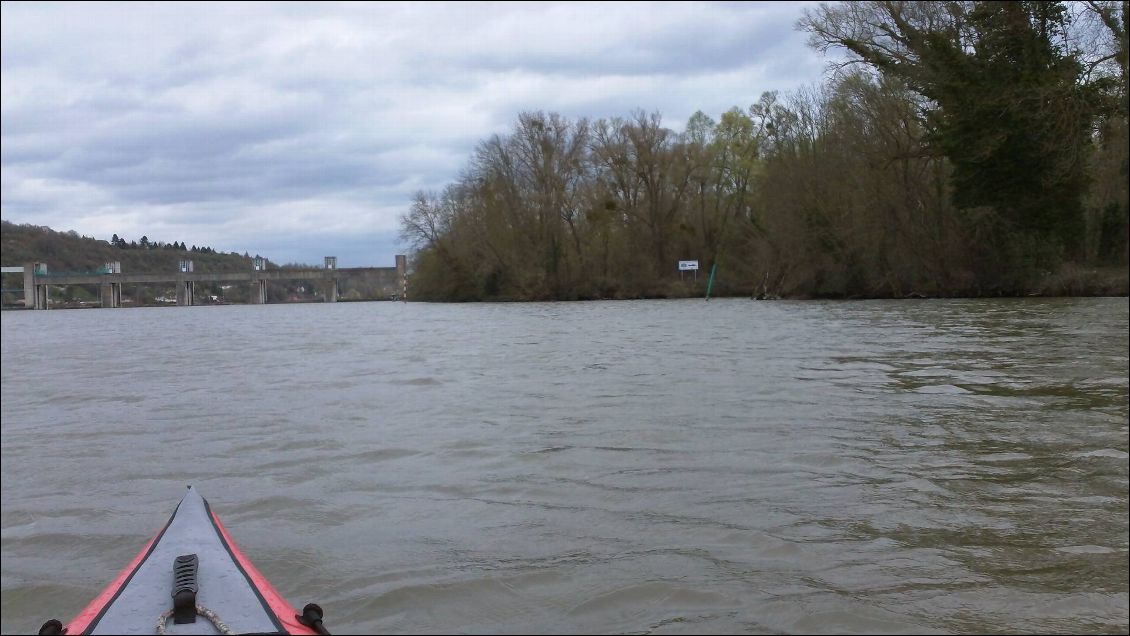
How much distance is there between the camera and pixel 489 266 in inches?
2114

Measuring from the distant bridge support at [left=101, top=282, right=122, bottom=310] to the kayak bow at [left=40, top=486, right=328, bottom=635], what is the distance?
2.39 m

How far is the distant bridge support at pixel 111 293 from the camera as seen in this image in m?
4.94

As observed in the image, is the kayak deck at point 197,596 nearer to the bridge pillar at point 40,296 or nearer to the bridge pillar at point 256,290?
the bridge pillar at point 40,296

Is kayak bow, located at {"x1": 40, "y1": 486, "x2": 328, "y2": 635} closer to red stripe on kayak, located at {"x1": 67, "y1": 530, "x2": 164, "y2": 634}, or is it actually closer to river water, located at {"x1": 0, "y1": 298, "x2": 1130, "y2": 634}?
red stripe on kayak, located at {"x1": 67, "y1": 530, "x2": 164, "y2": 634}

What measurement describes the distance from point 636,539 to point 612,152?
49.9 meters

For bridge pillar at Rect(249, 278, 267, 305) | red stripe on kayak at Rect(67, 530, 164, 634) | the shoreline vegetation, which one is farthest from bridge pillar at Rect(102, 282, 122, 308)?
the shoreline vegetation

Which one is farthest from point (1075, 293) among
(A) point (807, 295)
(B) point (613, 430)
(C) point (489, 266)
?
(C) point (489, 266)

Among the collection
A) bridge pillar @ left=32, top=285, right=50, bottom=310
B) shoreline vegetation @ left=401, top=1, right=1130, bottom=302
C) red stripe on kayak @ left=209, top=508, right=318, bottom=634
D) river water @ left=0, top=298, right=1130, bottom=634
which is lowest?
river water @ left=0, top=298, right=1130, bottom=634

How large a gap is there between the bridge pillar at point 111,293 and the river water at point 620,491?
0.40 metres

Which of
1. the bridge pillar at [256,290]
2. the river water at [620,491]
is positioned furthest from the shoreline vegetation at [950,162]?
the bridge pillar at [256,290]

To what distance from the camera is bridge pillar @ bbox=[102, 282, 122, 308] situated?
4.94m

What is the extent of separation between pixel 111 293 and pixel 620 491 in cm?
311

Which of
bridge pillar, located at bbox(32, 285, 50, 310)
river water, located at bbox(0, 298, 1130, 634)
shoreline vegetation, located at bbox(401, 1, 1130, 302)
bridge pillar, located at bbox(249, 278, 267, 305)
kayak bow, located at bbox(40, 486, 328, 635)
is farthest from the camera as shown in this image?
shoreline vegetation, located at bbox(401, 1, 1130, 302)

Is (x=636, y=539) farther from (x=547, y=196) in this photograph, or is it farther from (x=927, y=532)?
(x=547, y=196)
